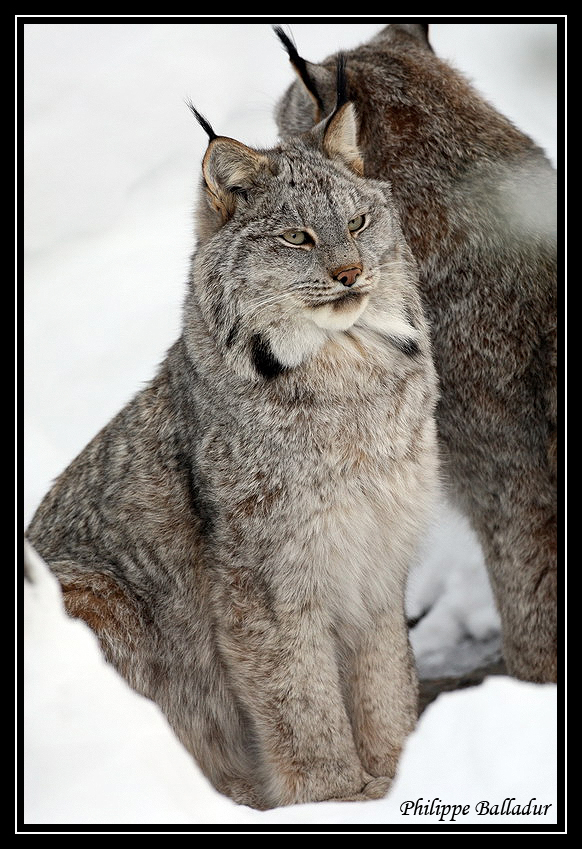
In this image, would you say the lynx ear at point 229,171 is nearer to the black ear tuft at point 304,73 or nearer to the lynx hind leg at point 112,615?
the black ear tuft at point 304,73

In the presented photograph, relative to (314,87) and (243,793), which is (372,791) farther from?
(314,87)

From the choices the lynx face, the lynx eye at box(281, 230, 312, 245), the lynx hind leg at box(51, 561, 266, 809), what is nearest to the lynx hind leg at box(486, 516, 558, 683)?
the lynx hind leg at box(51, 561, 266, 809)

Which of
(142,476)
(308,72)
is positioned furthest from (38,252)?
(142,476)

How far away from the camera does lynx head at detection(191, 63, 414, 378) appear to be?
3.89 metres

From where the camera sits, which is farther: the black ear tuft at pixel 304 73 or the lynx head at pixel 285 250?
the black ear tuft at pixel 304 73

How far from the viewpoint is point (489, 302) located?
5055 millimetres

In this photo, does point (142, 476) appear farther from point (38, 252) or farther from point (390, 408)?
point (38, 252)

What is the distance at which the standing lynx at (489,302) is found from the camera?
4.95 m

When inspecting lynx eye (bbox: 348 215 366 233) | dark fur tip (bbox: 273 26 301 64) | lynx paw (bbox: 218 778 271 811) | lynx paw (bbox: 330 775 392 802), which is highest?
dark fur tip (bbox: 273 26 301 64)

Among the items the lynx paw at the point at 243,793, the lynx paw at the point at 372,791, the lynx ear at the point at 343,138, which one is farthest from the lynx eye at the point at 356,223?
the lynx paw at the point at 243,793

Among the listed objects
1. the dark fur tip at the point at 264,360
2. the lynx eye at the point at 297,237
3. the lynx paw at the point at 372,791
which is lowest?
the lynx paw at the point at 372,791

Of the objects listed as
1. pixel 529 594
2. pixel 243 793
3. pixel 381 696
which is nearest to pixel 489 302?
pixel 529 594

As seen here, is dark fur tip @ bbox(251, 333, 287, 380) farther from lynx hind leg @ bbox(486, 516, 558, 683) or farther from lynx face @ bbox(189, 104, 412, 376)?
lynx hind leg @ bbox(486, 516, 558, 683)

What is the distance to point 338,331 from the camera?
13.5 ft
